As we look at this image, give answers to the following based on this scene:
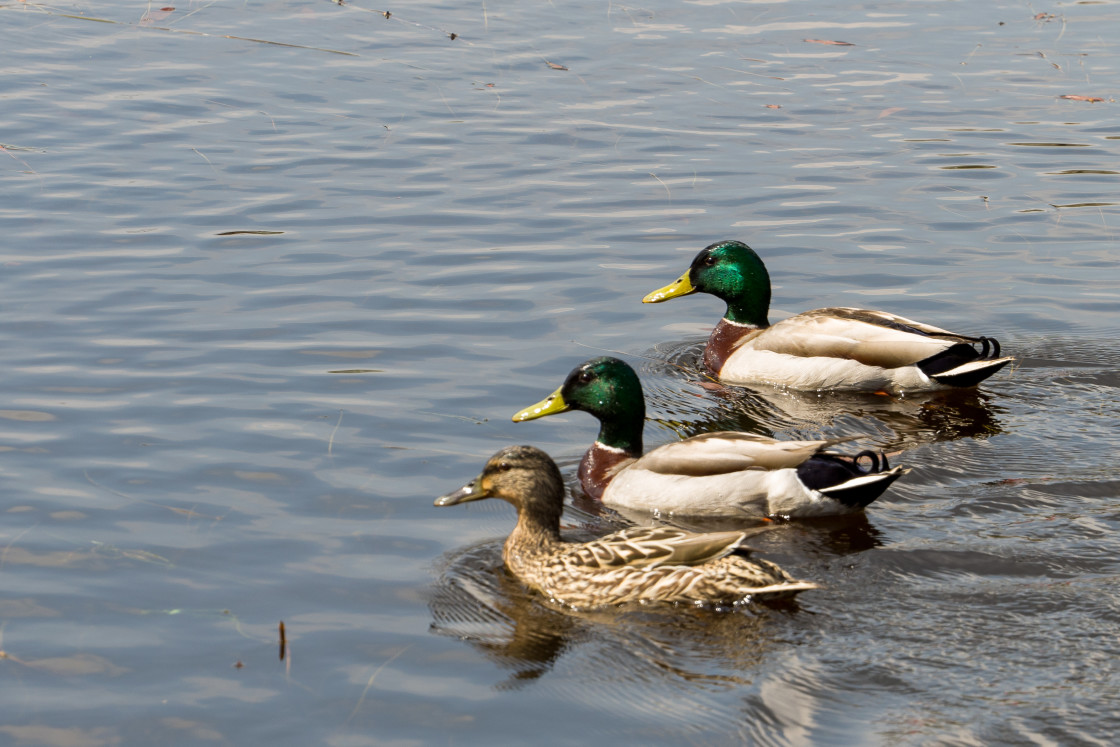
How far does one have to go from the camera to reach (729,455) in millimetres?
7668

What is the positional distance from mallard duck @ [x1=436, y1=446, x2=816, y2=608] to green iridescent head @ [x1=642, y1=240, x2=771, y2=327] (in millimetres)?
4033

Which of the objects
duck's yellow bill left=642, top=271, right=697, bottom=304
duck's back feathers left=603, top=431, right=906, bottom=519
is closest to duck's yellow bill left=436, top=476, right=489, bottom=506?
duck's back feathers left=603, top=431, right=906, bottom=519

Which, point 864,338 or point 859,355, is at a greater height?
point 864,338

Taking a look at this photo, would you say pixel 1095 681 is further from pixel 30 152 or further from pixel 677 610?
pixel 30 152

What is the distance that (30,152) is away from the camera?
529 inches

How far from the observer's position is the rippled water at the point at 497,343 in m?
5.61

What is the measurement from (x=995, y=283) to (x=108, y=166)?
8.06 metres

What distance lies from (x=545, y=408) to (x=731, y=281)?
2887 mm

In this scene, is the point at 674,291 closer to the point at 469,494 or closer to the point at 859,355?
the point at 859,355

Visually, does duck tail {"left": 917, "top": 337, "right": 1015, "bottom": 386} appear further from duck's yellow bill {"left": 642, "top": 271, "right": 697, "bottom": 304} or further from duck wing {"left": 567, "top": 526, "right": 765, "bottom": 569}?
duck wing {"left": 567, "top": 526, "right": 765, "bottom": 569}

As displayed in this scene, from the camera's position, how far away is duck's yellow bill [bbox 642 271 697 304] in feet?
34.7

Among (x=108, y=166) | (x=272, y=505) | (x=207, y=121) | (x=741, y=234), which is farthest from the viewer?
(x=207, y=121)

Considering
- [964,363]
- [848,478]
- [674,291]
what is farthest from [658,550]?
[674,291]

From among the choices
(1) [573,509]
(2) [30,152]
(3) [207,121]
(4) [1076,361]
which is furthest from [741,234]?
(2) [30,152]
